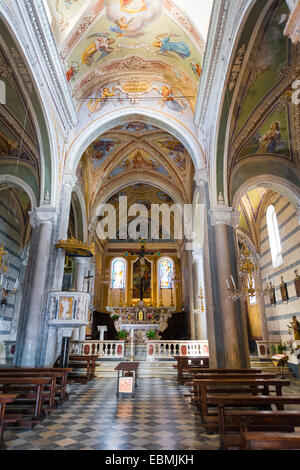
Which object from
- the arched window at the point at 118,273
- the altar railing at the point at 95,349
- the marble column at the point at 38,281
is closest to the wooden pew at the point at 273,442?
the marble column at the point at 38,281

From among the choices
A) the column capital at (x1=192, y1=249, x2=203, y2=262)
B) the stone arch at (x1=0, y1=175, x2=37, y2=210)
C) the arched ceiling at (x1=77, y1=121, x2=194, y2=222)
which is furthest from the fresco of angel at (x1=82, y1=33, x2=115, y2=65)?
the column capital at (x1=192, y1=249, x2=203, y2=262)

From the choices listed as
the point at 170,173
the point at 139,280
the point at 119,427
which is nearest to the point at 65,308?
the point at 119,427

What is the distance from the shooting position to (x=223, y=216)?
1007 cm

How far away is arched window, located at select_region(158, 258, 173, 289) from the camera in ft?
80.4

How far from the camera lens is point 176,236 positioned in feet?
77.6

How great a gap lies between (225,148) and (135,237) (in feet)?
53.4

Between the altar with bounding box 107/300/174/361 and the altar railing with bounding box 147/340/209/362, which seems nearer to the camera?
the altar railing with bounding box 147/340/209/362

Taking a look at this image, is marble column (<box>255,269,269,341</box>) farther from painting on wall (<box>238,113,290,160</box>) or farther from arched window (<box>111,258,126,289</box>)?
arched window (<box>111,258,126,289</box>)

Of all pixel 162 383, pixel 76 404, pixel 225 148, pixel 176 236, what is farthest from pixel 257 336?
pixel 76 404

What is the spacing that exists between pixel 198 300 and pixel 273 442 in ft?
42.4

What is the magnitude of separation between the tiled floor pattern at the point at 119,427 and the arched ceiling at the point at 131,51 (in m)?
10.6

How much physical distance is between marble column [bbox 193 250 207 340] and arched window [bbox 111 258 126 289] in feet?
32.8

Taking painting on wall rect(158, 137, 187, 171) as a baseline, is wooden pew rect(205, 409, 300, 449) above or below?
below

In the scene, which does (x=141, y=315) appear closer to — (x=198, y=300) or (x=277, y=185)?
(x=198, y=300)
